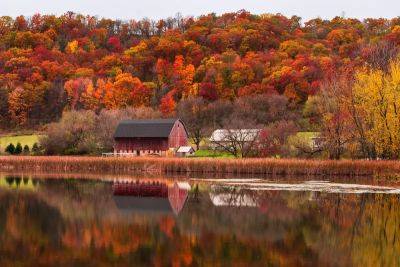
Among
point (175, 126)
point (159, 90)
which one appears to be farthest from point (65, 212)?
point (159, 90)

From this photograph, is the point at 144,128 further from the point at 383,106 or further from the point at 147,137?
the point at 383,106

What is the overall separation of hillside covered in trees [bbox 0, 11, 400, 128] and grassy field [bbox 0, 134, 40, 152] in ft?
40.1

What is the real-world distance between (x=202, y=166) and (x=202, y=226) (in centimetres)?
2648

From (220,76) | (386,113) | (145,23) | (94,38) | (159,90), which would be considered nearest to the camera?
(386,113)

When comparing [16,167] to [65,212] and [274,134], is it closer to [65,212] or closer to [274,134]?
[274,134]

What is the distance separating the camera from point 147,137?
66938 millimetres

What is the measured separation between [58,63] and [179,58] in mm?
21791

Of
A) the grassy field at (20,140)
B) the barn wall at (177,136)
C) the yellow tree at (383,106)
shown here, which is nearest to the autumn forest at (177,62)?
the grassy field at (20,140)

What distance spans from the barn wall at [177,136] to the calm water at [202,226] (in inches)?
1260

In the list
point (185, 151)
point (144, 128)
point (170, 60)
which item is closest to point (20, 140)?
point (144, 128)

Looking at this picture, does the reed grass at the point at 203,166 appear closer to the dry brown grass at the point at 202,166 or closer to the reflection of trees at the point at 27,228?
the dry brown grass at the point at 202,166

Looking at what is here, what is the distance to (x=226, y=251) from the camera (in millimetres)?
16375

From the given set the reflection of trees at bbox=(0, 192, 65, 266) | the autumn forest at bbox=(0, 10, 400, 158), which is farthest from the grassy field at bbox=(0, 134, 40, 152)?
the reflection of trees at bbox=(0, 192, 65, 266)

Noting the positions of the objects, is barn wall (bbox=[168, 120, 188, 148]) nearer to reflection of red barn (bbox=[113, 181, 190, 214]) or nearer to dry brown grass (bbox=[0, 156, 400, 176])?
dry brown grass (bbox=[0, 156, 400, 176])
